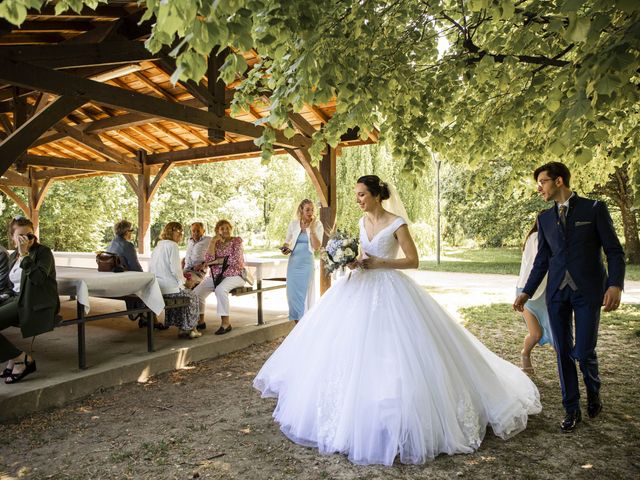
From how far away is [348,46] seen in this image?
10.6ft

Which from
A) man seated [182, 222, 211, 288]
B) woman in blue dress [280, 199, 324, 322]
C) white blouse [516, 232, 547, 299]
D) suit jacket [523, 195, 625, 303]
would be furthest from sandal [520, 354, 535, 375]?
man seated [182, 222, 211, 288]

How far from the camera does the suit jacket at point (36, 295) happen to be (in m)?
4.24

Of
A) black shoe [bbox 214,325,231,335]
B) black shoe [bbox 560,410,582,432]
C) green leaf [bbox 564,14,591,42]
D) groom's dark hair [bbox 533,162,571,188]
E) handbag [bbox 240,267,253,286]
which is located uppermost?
green leaf [bbox 564,14,591,42]

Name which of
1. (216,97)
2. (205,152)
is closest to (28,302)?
(216,97)

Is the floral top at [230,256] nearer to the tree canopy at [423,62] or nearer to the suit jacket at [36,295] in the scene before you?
the suit jacket at [36,295]

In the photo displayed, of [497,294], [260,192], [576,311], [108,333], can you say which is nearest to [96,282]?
[108,333]

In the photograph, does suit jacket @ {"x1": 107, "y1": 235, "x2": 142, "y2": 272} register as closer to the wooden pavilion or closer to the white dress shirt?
the white dress shirt

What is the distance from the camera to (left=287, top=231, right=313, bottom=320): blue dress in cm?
634

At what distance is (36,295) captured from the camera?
4.29 meters

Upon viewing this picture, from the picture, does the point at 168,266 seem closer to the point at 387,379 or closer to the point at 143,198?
the point at 387,379

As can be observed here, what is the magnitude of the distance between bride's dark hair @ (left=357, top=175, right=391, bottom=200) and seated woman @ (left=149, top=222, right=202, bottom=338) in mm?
3030

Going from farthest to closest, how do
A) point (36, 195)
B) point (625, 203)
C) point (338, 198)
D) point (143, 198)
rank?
point (625, 203) → point (338, 198) → point (36, 195) → point (143, 198)

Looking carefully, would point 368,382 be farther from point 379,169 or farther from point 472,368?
point 379,169

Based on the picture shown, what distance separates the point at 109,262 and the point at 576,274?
5089mm
